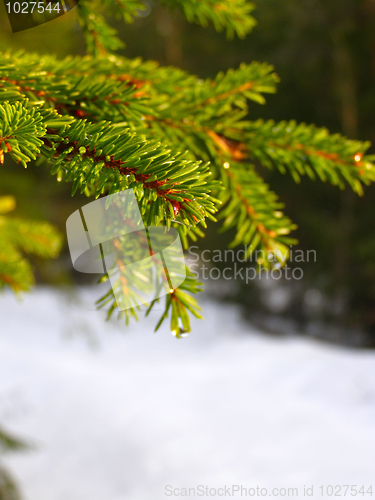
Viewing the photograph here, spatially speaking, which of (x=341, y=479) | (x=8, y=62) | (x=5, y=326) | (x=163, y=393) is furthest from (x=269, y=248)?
(x=5, y=326)

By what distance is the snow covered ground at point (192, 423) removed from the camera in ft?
2.18

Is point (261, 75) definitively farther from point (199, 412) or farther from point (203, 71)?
point (203, 71)

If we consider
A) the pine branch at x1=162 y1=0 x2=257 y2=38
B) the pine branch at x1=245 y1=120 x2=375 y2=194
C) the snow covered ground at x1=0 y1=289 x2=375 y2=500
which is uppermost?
the pine branch at x1=162 y1=0 x2=257 y2=38

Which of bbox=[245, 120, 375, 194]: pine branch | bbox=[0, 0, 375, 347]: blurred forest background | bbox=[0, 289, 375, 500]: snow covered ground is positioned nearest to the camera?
bbox=[245, 120, 375, 194]: pine branch

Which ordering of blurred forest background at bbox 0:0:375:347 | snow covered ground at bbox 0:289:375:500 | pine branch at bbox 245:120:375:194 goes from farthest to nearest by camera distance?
blurred forest background at bbox 0:0:375:347 < snow covered ground at bbox 0:289:375:500 < pine branch at bbox 245:120:375:194

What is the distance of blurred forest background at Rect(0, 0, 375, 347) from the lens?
6.50ft

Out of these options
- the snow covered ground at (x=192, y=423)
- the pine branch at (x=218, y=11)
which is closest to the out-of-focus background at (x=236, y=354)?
the snow covered ground at (x=192, y=423)

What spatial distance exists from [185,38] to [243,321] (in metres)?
2.08

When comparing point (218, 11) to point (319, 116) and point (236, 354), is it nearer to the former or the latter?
point (236, 354)

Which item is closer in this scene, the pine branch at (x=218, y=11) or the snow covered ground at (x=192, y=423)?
the pine branch at (x=218, y=11)

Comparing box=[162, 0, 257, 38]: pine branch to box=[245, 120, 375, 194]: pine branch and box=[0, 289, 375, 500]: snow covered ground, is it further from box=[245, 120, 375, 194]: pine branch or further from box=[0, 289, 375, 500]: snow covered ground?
box=[0, 289, 375, 500]: snow covered ground

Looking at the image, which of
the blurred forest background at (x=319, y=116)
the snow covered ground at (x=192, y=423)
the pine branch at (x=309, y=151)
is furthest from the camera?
the blurred forest background at (x=319, y=116)

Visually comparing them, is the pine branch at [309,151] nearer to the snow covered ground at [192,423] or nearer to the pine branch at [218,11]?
the pine branch at [218,11]

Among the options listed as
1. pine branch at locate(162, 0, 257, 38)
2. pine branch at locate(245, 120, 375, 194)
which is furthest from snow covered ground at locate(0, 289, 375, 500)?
pine branch at locate(162, 0, 257, 38)
